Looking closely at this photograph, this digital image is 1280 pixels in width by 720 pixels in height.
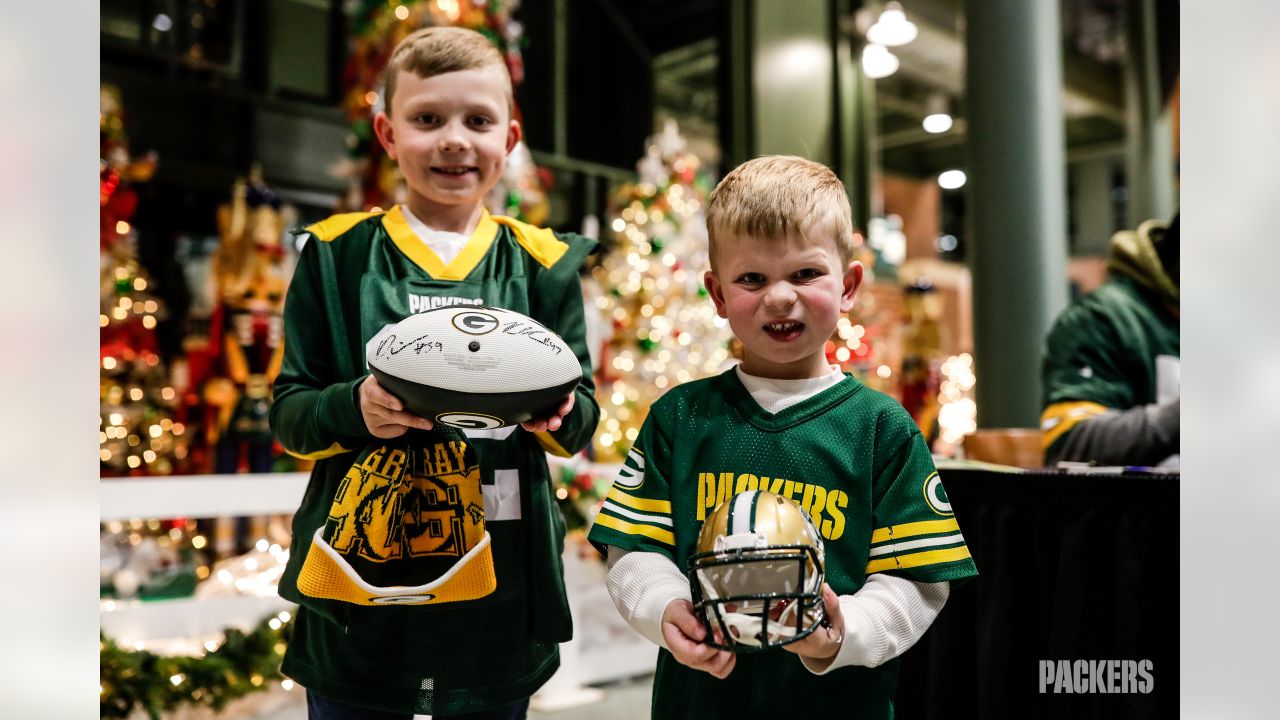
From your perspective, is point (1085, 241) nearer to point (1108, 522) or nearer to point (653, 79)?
point (653, 79)

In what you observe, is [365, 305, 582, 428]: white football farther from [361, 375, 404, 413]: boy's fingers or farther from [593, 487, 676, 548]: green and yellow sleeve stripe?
[593, 487, 676, 548]: green and yellow sleeve stripe

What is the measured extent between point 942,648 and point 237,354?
324 cm

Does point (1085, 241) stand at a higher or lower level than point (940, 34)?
lower

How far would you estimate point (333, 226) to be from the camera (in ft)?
4.39

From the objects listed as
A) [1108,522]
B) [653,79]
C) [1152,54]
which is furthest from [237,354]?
[1152,54]

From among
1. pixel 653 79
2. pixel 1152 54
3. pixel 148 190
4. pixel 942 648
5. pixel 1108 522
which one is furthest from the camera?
pixel 653 79

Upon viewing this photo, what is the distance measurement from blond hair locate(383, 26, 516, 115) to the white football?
38 cm

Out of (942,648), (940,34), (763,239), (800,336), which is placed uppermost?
(940,34)

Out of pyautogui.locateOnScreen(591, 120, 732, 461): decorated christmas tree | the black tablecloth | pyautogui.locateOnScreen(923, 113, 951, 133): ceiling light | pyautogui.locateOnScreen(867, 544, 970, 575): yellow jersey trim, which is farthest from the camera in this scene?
pyautogui.locateOnScreen(923, 113, 951, 133): ceiling light

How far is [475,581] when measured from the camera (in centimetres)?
119

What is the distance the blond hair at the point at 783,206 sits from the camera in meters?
1.07

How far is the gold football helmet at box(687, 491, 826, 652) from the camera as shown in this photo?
3.00ft
